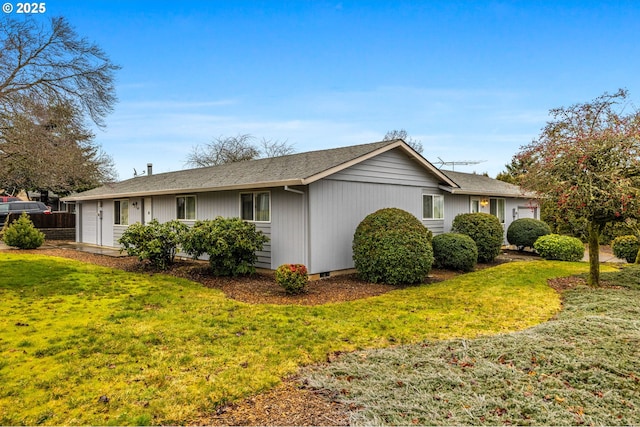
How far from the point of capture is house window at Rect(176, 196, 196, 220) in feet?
44.7

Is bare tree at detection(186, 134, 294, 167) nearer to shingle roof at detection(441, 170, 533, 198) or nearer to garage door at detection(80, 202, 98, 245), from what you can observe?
garage door at detection(80, 202, 98, 245)

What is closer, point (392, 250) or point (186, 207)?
point (392, 250)

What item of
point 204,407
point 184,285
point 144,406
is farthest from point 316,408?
point 184,285

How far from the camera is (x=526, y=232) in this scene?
54.7 feet

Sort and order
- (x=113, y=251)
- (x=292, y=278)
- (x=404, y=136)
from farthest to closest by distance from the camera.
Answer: (x=404, y=136), (x=113, y=251), (x=292, y=278)

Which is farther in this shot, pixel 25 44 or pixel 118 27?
pixel 118 27

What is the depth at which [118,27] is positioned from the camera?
1306cm

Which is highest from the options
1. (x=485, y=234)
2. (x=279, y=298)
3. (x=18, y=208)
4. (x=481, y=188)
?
(x=481, y=188)

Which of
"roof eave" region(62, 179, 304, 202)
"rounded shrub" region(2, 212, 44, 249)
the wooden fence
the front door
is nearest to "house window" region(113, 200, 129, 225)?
"roof eave" region(62, 179, 304, 202)

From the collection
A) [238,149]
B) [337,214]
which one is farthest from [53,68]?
[238,149]

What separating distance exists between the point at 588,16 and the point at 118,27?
50.6 feet

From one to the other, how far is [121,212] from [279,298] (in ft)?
40.9

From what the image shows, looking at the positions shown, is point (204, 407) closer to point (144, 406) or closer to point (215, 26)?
point (144, 406)

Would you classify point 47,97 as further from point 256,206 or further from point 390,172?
point 390,172
